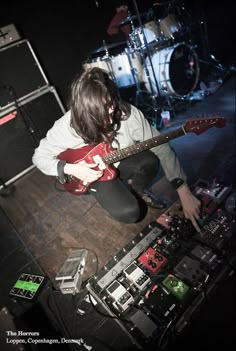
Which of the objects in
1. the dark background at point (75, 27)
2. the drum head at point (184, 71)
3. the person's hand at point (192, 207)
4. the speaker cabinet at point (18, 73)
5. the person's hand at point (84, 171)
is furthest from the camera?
the drum head at point (184, 71)

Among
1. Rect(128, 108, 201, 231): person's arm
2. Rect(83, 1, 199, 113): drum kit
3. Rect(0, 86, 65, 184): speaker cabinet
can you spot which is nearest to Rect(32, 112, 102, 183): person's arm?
Rect(128, 108, 201, 231): person's arm

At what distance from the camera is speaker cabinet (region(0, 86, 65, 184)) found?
11.4 feet

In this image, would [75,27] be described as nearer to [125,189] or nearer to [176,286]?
[125,189]

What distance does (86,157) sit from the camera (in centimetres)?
188

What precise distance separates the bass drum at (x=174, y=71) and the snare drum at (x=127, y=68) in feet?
0.44

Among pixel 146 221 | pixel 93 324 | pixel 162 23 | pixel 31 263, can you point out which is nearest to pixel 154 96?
pixel 162 23

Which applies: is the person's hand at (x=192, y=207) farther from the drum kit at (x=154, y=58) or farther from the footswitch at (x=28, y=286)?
the drum kit at (x=154, y=58)

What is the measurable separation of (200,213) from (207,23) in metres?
4.54

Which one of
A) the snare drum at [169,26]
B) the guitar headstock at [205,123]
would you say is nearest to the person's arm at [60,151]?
the guitar headstock at [205,123]

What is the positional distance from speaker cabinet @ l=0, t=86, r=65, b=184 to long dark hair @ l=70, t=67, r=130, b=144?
2125 mm

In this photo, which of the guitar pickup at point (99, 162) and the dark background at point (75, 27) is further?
the dark background at point (75, 27)

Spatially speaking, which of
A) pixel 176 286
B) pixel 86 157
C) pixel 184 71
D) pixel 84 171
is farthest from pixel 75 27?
pixel 176 286

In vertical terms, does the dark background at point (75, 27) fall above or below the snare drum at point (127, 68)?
above

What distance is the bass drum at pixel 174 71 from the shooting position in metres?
3.87
